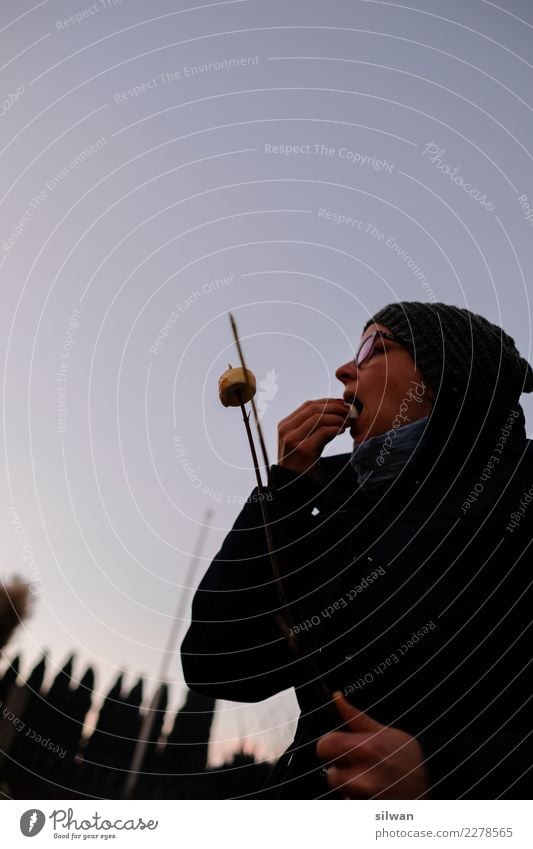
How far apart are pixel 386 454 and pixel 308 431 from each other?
302 millimetres

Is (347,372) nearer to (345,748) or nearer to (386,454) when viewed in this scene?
(386,454)

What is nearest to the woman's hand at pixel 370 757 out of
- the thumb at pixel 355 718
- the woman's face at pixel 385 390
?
the thumb at pixel 355 718

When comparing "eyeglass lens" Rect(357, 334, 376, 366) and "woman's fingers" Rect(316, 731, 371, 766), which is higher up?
"eyeglass lens" Rect(357, 334, 376, 366)

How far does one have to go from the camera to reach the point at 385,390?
1.94m

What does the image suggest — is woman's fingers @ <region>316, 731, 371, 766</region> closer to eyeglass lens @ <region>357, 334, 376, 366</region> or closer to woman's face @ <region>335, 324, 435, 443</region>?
woman's face @ <region>335, 324, 435, 443</region>

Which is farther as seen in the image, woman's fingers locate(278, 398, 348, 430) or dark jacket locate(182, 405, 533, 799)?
woman's fingers locate(278, 398, 348, 430)

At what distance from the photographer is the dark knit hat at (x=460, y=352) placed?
2006 millimetres
